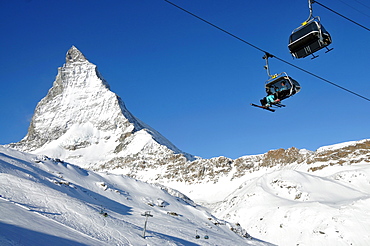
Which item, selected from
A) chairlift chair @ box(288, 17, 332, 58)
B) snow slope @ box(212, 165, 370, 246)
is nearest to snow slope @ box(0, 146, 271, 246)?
snow slope @ box(212, 165, 370, 246)

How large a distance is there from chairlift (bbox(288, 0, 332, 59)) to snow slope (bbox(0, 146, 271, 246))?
13.6m

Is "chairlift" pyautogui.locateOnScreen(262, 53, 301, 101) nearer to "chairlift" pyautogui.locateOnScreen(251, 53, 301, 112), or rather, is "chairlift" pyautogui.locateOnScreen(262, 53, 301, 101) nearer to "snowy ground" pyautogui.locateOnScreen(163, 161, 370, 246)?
"chairlift" pyautogui.locateOnScreen(251, 53, 301, 112)

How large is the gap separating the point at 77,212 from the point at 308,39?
57.4 feet

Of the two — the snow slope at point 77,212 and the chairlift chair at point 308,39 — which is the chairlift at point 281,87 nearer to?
the chairlift chair at point 308,39

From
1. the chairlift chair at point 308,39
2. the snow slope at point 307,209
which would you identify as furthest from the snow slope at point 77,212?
the chairlift chair at point 308,39

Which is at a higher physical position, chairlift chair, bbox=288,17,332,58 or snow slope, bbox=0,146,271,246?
chairlift chair, bbox=288,17,332,58

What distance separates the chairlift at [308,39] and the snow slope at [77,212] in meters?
13.6

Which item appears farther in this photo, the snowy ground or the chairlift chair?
the snowy ground

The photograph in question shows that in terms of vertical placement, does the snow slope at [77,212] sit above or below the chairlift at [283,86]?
below

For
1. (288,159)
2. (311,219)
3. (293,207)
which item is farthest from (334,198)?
(288,159)

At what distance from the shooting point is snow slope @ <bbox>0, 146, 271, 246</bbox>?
15.3 meters

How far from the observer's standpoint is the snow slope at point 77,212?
15263 millimetres

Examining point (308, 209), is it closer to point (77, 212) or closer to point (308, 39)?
point (77, 212)

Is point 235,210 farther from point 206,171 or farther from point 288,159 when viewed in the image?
point 206,171
